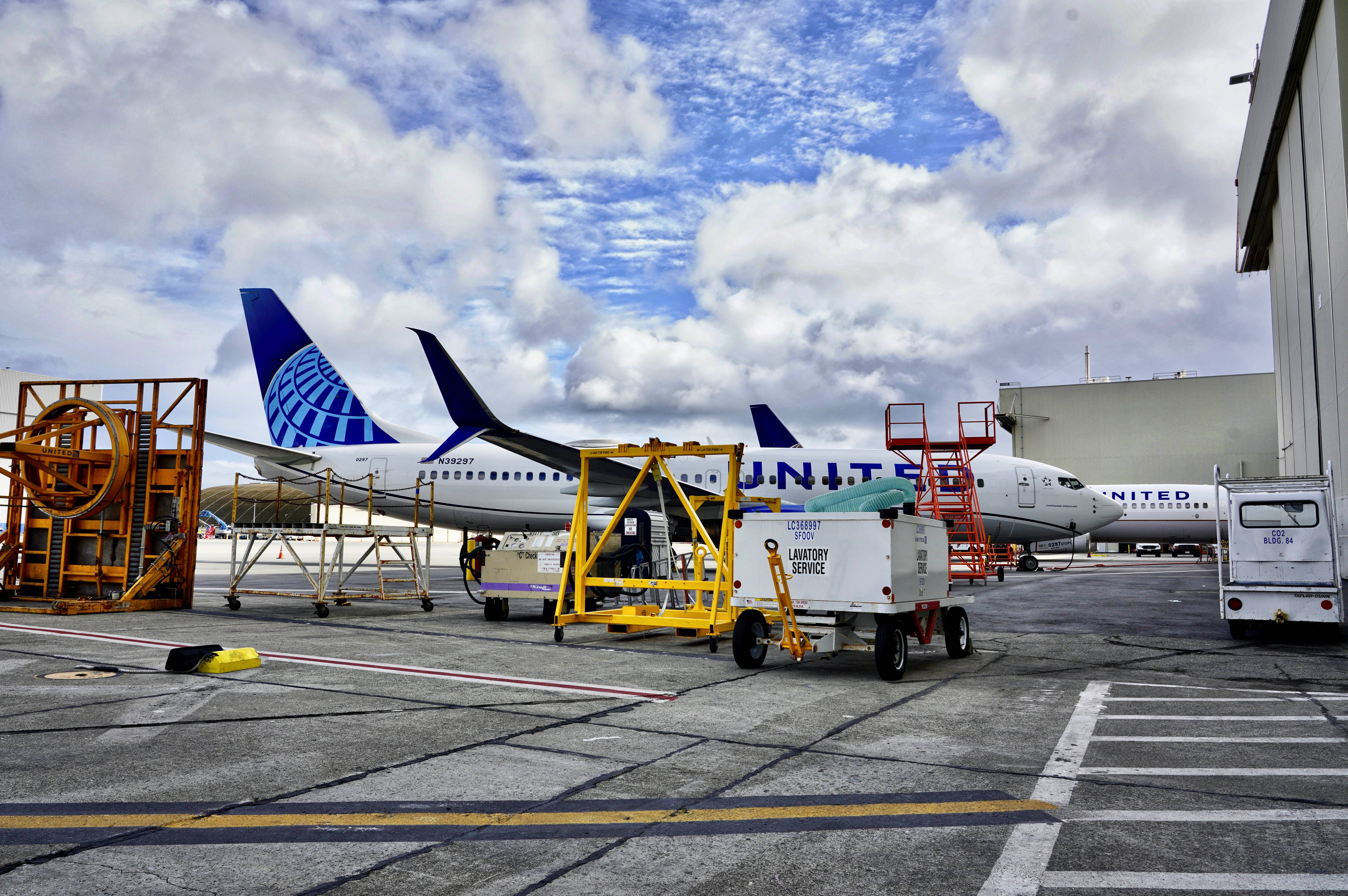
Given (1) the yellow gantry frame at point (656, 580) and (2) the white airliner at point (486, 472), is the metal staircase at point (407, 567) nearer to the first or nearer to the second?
(1) the yellow gantry frame at point (656, 580)

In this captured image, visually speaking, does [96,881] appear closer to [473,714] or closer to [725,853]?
[725,853]

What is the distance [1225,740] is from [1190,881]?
128 inches

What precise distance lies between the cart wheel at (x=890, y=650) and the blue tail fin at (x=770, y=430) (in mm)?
24669

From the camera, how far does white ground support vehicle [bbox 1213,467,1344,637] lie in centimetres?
1206

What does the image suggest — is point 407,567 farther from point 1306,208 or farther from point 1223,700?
point 1306,208

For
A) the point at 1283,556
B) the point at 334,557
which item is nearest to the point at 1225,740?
the point at 1283,556

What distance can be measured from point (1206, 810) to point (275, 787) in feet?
16.3

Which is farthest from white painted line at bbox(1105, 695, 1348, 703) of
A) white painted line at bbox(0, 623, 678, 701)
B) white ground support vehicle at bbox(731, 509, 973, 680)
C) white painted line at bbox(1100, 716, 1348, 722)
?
white painted line at bbox(0, 623, 678, 701)

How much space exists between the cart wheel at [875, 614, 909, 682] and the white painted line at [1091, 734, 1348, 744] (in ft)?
8.72

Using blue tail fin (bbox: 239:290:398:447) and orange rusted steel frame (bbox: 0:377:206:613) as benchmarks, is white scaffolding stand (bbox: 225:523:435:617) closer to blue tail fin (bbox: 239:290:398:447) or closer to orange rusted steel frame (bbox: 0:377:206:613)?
orange rusted steel frame (bbox: 0:377:206:613)

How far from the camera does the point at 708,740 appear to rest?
6207 mm

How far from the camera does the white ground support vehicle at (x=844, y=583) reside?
898 centimetres

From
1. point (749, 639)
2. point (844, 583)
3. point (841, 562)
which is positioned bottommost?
point (749, 639)

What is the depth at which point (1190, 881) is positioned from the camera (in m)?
3.58
